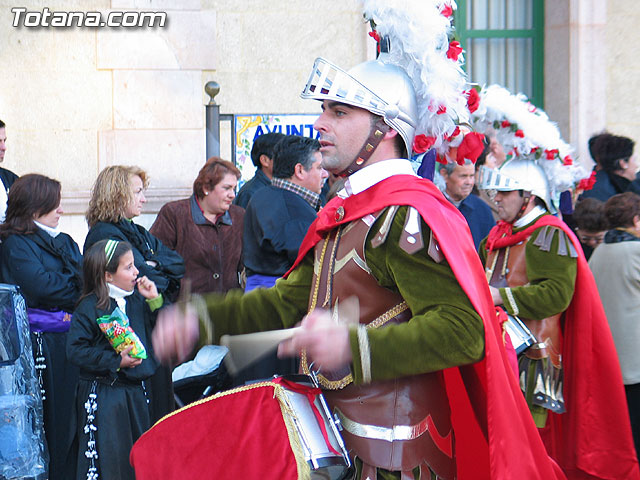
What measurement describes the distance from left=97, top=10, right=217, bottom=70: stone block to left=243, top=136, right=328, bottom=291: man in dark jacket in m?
2.60

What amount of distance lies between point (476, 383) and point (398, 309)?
327 millimetres

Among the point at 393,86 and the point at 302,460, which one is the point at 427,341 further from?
the point at 393,86

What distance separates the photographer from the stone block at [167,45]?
7.79 m

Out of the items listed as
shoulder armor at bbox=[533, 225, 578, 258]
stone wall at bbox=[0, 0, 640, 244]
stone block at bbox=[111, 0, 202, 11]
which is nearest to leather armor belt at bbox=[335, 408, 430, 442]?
shoulder armor at bbox=[533, 225, 578, 258]

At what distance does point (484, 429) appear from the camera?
2738 mm

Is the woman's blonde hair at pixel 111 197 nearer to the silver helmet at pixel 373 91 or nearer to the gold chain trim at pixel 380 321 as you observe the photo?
the silver helmet at pixel 373 91

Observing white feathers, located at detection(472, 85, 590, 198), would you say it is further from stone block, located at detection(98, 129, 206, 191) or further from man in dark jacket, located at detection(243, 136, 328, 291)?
stone block, located at detection(98, 129, 206, 191)

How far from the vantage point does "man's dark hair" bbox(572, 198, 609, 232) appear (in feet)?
19.9

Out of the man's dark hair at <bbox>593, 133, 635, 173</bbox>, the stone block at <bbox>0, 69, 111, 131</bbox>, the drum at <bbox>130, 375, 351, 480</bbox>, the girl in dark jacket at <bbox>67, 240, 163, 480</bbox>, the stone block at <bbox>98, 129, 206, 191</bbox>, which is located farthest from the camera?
the stone block at <bbox>98, 129, 206, 191</bbox>

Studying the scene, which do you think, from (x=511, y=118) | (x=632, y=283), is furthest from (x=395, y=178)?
(x=632, y=283)

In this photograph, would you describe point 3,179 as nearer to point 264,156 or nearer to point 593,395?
point 264,156

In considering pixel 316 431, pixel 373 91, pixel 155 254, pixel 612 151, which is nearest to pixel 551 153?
pixel 612 151

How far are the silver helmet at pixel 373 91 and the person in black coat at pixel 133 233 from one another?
9.44 feet

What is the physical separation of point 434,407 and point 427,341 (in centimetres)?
35
